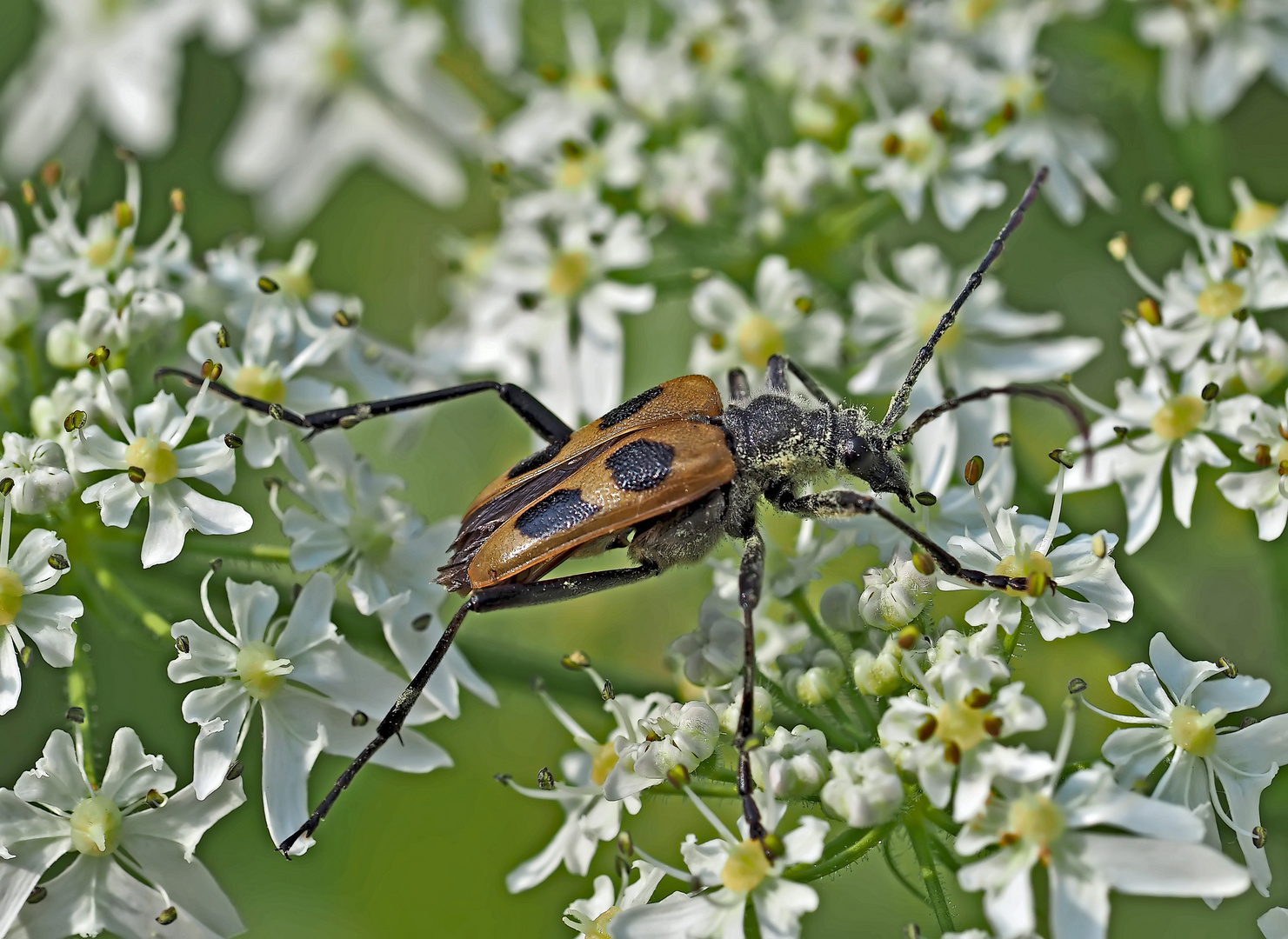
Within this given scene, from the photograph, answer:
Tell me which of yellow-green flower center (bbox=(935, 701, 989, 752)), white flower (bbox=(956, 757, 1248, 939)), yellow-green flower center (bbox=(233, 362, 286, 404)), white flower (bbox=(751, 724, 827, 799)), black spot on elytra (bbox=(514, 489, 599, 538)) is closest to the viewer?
white flower (bbox=(956, 757, 1248, 939))

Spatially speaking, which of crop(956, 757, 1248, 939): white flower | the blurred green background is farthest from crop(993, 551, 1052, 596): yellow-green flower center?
crop(956, 757, 1248, 939): white flower

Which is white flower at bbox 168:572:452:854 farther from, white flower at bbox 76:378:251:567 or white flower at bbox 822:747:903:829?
white flower at bbox 822:747:903:829

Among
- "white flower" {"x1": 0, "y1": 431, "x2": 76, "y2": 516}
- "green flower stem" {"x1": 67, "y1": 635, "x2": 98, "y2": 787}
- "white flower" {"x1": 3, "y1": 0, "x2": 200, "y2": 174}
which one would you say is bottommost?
"green flower stem" {"x1": 67, "y1": 635, "x2": 98, "y2": 787}

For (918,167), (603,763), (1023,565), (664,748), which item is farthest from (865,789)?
(918,167)

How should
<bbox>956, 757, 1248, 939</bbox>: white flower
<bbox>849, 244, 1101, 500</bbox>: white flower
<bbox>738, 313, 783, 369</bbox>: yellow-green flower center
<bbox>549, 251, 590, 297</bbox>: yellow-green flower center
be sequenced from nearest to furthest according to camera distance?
<bbox>956, 757, 1248, 939</bbox>: white flower
<bbox>849, 244, 1101, 500</bbox>: white flower
<bbox>738, 313, 783, 369</bbox>: yellow-green flower center
<bbox>549, 251, 590, 297</bbox>: yellow-green flower center

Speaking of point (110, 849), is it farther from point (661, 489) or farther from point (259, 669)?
point (661, 489)

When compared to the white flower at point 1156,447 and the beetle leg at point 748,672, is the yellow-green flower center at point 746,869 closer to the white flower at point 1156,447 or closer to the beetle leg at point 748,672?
the beetle leg at point 748,672

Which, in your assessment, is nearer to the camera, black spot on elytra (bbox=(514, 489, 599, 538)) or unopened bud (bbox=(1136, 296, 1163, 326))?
black spot on elytra (bbox=(514, 489, 599, 538))

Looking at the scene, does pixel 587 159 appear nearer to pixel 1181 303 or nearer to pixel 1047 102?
pixel 1047 102
